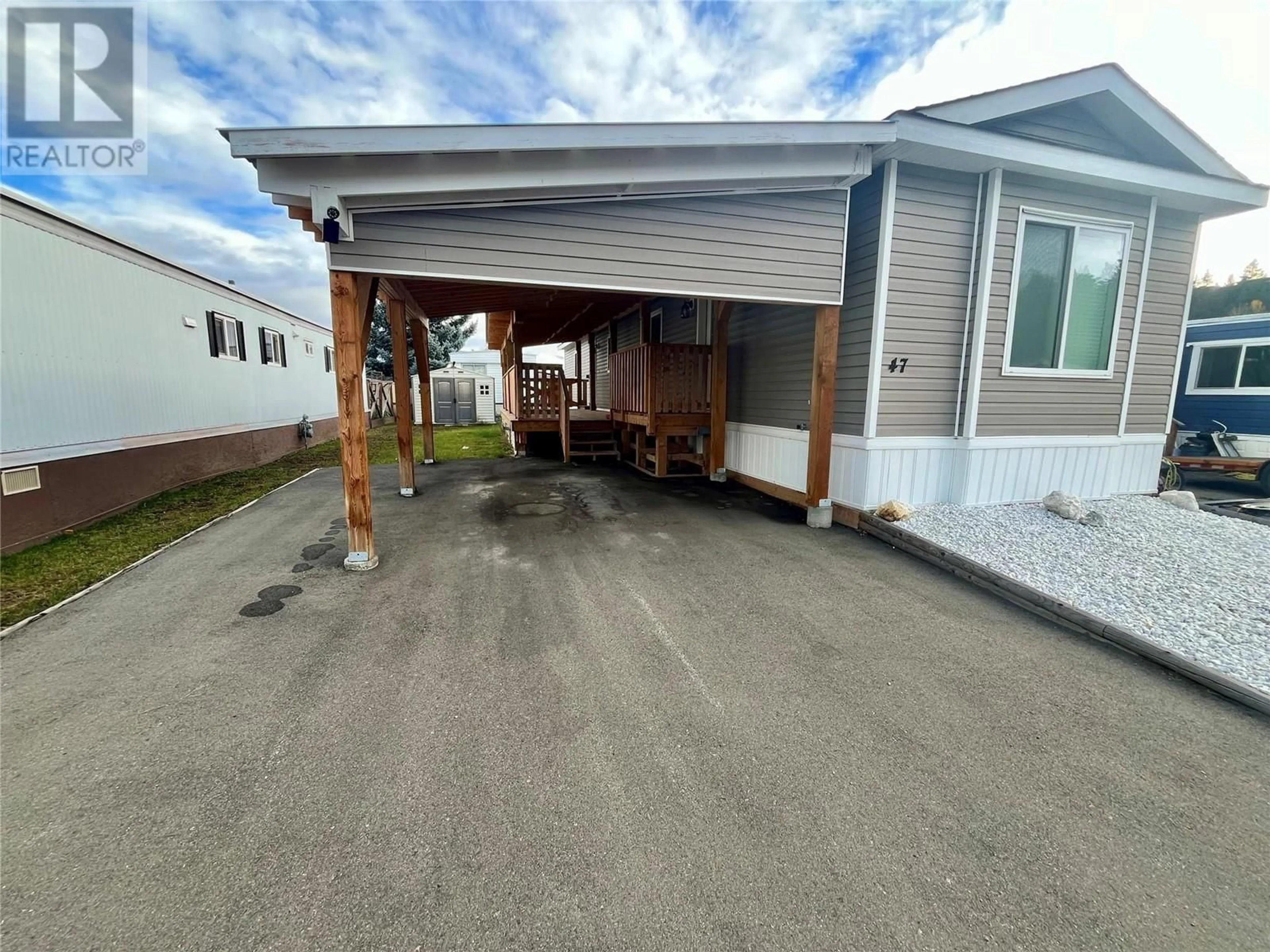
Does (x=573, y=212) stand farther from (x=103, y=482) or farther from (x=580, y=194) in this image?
(x=103, y=482)

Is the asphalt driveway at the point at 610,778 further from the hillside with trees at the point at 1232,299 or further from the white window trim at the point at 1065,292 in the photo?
the hillside with trees at the point at 1232,299

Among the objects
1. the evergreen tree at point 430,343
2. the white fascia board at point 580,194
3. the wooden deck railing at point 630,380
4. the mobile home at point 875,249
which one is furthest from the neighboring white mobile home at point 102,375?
the evergreen tree at point 430,343

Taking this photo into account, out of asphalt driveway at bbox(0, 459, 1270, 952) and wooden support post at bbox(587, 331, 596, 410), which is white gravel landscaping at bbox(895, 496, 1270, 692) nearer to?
asphalt driveway at bbox(0, 459, 1270, 952)

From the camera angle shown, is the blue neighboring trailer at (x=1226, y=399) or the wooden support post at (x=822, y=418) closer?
the wooden support post at (x=822, y=418)

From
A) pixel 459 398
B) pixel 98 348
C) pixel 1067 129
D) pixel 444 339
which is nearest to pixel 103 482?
pixel 98 348

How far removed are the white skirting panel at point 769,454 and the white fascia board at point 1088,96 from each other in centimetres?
356

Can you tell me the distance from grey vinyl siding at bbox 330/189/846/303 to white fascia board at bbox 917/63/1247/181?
1.42 meters

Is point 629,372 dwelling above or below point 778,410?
above

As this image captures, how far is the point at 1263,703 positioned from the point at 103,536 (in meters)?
9.09

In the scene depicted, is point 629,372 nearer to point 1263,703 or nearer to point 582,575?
point 582,575

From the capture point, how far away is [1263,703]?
99.4 inches

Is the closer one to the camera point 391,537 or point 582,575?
point 582,575

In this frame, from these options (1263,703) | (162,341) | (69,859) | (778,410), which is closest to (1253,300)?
(778,410)

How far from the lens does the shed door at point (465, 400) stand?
20.7m
